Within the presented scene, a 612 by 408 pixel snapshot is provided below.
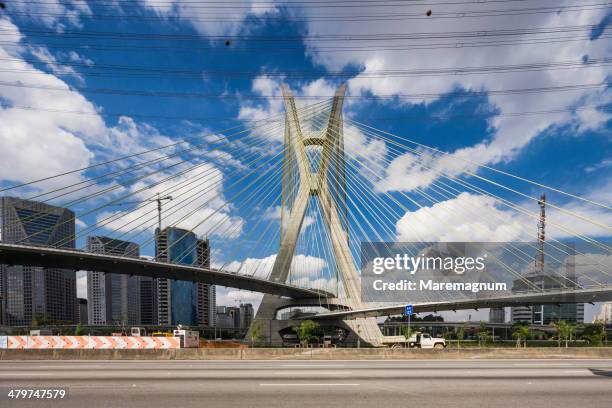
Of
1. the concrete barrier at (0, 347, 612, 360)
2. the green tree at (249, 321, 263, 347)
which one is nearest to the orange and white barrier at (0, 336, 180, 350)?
the concrete barrier at (0, 347, 612, 360)

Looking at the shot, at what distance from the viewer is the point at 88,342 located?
75.9ft

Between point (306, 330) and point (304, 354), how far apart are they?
33.8 metres

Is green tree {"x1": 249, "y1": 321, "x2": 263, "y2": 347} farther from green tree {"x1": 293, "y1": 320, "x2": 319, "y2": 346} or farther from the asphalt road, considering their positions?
the asphalt road

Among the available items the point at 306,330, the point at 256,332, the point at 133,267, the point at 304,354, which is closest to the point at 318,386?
the point at 304,354

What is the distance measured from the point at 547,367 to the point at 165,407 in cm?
1485

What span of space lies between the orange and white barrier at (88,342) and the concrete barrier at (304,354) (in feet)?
9.79

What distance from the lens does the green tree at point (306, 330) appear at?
53213 mm

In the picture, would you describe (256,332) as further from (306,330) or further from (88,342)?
(88,342)

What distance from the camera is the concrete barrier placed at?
782 inches

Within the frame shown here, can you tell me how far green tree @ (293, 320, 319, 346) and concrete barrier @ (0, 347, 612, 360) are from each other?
33.4 m

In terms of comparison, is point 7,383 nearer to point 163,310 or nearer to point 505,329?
point 505,329

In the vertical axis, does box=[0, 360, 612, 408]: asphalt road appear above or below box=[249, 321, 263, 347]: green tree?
above

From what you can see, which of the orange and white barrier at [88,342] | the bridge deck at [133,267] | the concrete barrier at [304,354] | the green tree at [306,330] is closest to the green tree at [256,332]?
the bridge deck at [133,267]

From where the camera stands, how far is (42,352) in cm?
2008
